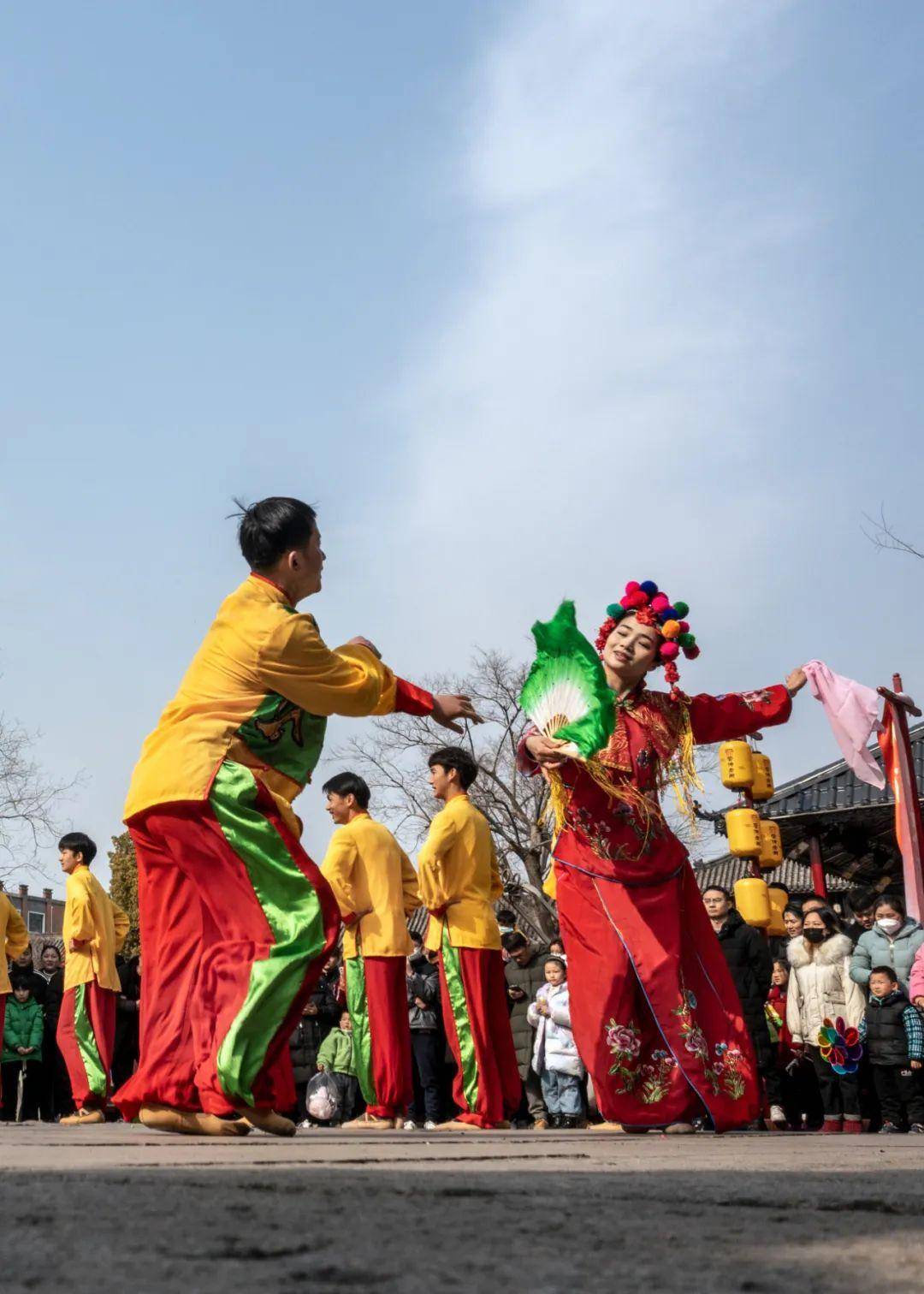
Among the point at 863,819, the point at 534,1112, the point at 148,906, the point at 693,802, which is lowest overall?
the point at 534,1112

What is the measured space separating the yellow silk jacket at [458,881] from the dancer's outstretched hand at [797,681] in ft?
7.20

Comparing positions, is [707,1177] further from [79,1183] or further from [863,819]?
[863,819]

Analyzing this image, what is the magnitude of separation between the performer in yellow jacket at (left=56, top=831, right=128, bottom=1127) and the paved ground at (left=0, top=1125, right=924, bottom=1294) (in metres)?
7.80

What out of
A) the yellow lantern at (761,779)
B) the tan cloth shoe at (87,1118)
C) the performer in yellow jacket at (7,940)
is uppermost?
the yellow lantern at (761,779)

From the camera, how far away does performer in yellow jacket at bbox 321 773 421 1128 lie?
26.0 feet

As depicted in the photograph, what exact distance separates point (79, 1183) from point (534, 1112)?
9230 millimetres

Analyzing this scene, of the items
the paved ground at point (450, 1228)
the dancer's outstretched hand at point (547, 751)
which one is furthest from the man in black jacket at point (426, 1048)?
the paved ground at point (450, 1228)

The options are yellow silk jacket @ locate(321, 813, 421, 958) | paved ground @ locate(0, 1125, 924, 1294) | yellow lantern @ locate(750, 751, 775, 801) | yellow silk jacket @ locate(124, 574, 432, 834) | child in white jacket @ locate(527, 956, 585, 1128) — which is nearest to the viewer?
paved ground @ locate(0, 1125, 924, 1294)

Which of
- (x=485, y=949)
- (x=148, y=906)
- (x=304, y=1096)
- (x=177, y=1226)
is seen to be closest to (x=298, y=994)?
(x=148, y=906)

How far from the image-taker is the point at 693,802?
6012 millimetres

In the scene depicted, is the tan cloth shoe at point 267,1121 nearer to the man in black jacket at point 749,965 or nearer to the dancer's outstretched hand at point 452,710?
the dancer's outstretched hand at point 452,710

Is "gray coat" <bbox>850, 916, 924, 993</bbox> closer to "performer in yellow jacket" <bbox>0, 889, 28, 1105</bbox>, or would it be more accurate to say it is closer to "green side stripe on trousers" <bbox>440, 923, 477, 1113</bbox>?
"green side stripe on trousers" <bbox>440, 923, 477, 1113</bbox>

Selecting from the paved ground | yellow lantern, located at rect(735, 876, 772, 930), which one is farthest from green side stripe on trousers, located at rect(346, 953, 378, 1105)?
the paved ground

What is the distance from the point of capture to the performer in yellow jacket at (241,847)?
4.38 m
